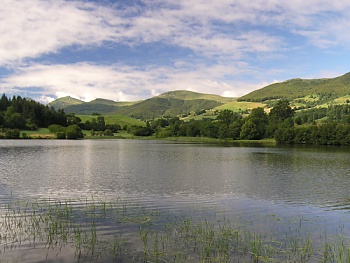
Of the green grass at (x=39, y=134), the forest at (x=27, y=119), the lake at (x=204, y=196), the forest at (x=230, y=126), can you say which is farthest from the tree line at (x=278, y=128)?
the lake at (x=204, y=196)

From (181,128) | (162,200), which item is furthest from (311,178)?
(181,128)

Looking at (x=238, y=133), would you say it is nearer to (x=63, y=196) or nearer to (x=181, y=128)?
(x=181, y=128)

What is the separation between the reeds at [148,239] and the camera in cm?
1272

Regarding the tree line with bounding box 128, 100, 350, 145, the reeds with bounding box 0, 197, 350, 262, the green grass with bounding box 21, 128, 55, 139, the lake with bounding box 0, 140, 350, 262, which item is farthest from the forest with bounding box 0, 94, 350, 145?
the reeds with bounding box 0, 197, 350, 262

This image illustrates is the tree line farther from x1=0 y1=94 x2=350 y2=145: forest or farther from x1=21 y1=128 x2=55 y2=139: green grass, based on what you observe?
x1=21 y1=128 x2=55 y2=139: green grass

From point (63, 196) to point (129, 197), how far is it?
4.81 m

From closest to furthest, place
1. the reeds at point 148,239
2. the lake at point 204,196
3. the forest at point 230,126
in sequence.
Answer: the reeds at point 148,239 → the lake at point 204,196 → the forest at point 230,126

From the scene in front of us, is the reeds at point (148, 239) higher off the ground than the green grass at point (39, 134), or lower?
lower

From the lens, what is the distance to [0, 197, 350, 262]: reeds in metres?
12.7

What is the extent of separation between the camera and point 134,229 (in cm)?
1603

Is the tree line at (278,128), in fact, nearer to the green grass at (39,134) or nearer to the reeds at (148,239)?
the green grass at (39,134)

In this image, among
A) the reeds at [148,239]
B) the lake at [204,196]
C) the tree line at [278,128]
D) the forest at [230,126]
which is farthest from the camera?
the forest at [230,126]

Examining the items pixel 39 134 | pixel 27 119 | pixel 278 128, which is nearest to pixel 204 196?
pixel 278 128

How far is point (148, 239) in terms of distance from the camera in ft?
47.6
